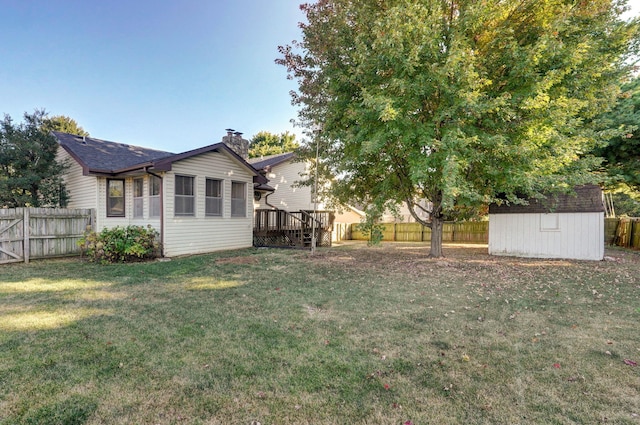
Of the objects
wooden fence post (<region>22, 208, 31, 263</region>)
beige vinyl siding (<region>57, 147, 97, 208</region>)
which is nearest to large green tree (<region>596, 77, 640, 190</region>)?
beige vinyl siding (<region>57, 147, 97, 208</region>)

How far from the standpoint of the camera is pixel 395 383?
8.70 ft

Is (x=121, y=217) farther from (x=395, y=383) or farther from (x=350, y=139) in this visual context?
(x=395, y=383)

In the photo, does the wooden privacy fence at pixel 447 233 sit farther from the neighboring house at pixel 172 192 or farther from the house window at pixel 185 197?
the house window at pixel 185 197

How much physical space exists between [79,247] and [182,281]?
613 centimetres

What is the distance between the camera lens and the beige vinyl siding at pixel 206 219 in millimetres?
9961

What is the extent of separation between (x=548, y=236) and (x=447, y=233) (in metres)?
8.08

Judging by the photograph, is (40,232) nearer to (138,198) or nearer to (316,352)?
(138,198)

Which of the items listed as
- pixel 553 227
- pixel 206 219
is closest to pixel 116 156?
pixel 206 219

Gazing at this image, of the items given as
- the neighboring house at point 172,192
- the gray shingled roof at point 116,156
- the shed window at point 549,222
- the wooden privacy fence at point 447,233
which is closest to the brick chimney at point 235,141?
the gray shingled roof at point 116,156

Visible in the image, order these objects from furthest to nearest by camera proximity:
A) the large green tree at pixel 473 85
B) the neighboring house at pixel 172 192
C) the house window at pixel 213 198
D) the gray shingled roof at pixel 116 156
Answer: the house window at pixel 213 198 → the neighboring house at pixel 172 192 → the gray shingled roof at pixel 116 156 → the large green tree at pixel 473 85

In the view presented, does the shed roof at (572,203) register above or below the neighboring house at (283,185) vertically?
below

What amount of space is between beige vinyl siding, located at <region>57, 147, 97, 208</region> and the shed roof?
51.4 feet

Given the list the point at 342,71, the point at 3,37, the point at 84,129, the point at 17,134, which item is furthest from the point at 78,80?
the point at 84,129

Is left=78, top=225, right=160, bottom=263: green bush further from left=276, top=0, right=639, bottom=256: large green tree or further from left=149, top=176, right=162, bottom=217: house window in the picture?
left=276, top=0, right=639, bottom=256: large green tree
